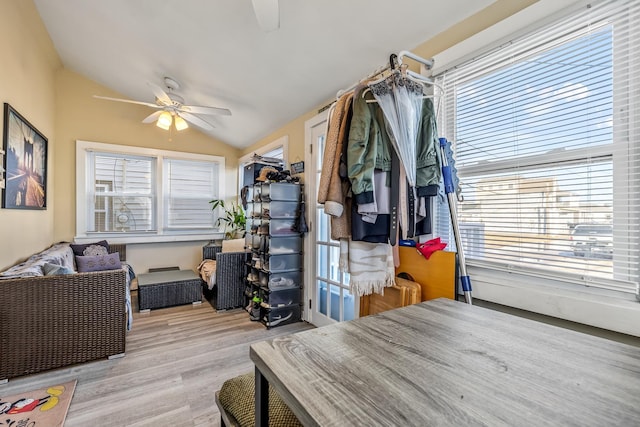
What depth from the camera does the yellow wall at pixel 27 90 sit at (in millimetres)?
2314

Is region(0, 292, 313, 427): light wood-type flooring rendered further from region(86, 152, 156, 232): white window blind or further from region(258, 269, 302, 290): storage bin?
region(86, 152, 156, 232): white window blind

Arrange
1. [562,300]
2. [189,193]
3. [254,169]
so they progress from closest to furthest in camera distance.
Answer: [562,300] < [254,169] < [189,193]

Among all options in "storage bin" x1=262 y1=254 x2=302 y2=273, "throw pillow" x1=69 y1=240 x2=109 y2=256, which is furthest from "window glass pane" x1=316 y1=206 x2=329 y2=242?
"throw pillow" x1=69 y1=240 x2=109 y2=256

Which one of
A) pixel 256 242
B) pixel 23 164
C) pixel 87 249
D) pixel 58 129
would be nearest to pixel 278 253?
pixel 256 242

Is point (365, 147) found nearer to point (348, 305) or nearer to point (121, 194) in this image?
point (348, 305)

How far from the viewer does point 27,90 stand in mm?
2787

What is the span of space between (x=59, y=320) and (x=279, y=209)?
74.9 inches

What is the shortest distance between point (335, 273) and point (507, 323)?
183 cm

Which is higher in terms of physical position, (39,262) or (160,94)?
(160,94)

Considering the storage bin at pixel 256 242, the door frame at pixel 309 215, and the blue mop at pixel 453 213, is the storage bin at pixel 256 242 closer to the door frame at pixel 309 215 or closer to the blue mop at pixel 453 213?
the door frame at pixel 309 215

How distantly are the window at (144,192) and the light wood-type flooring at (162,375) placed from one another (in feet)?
5.73

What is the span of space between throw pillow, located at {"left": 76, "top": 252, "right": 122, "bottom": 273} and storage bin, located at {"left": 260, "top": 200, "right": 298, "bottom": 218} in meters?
1.97

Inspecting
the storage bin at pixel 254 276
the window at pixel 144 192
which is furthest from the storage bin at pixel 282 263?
the window at pixel 144 192

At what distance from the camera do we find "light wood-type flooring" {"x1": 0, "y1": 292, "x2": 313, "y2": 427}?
169cm
